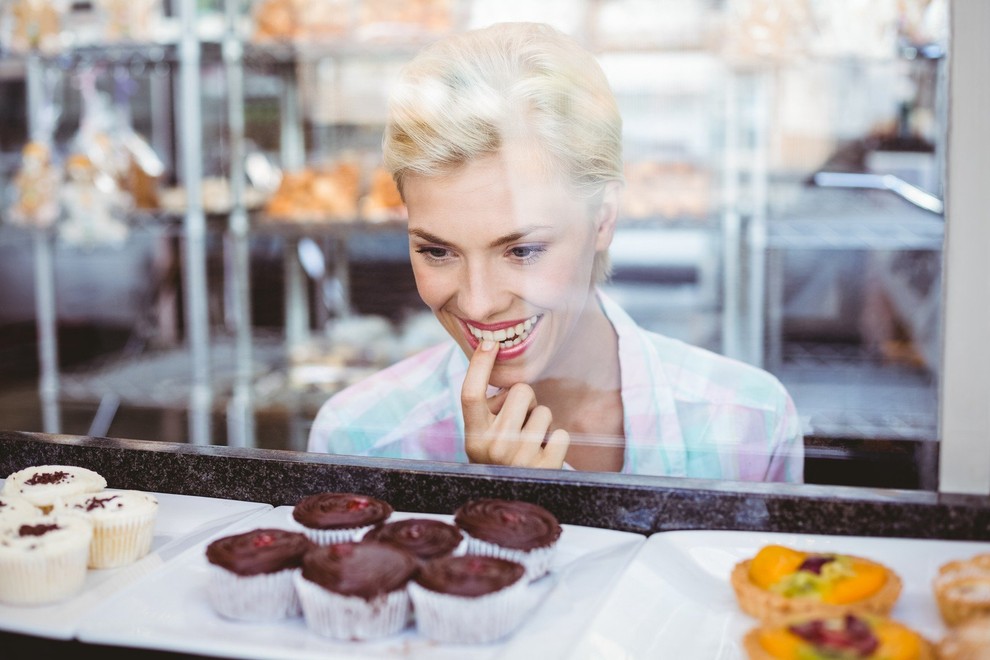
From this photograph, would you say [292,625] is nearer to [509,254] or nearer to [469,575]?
[469,575]

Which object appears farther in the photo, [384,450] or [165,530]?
[384,450]

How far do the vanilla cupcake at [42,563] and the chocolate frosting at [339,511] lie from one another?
0.23 m

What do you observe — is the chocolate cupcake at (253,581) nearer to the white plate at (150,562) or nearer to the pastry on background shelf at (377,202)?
the white plate at (150,562)

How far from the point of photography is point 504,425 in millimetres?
1386

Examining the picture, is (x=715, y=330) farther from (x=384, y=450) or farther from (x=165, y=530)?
(x=165, y=530)

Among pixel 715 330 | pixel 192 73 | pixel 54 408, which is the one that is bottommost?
pixel 54 408

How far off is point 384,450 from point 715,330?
1791 mm

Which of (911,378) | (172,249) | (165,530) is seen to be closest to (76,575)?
(165,530)

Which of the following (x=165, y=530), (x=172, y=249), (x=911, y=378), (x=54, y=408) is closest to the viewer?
(x=165, y=530)

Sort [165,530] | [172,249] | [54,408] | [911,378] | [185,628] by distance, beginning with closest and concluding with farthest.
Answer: [185,628] < [165,530] < [911,378] < [54,408] < [172,249]

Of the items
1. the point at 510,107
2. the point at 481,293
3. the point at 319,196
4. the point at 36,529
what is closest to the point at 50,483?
the point at 36,529

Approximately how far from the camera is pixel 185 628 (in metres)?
0.94

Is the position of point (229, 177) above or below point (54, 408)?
above

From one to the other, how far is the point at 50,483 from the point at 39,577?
258 millimetres
